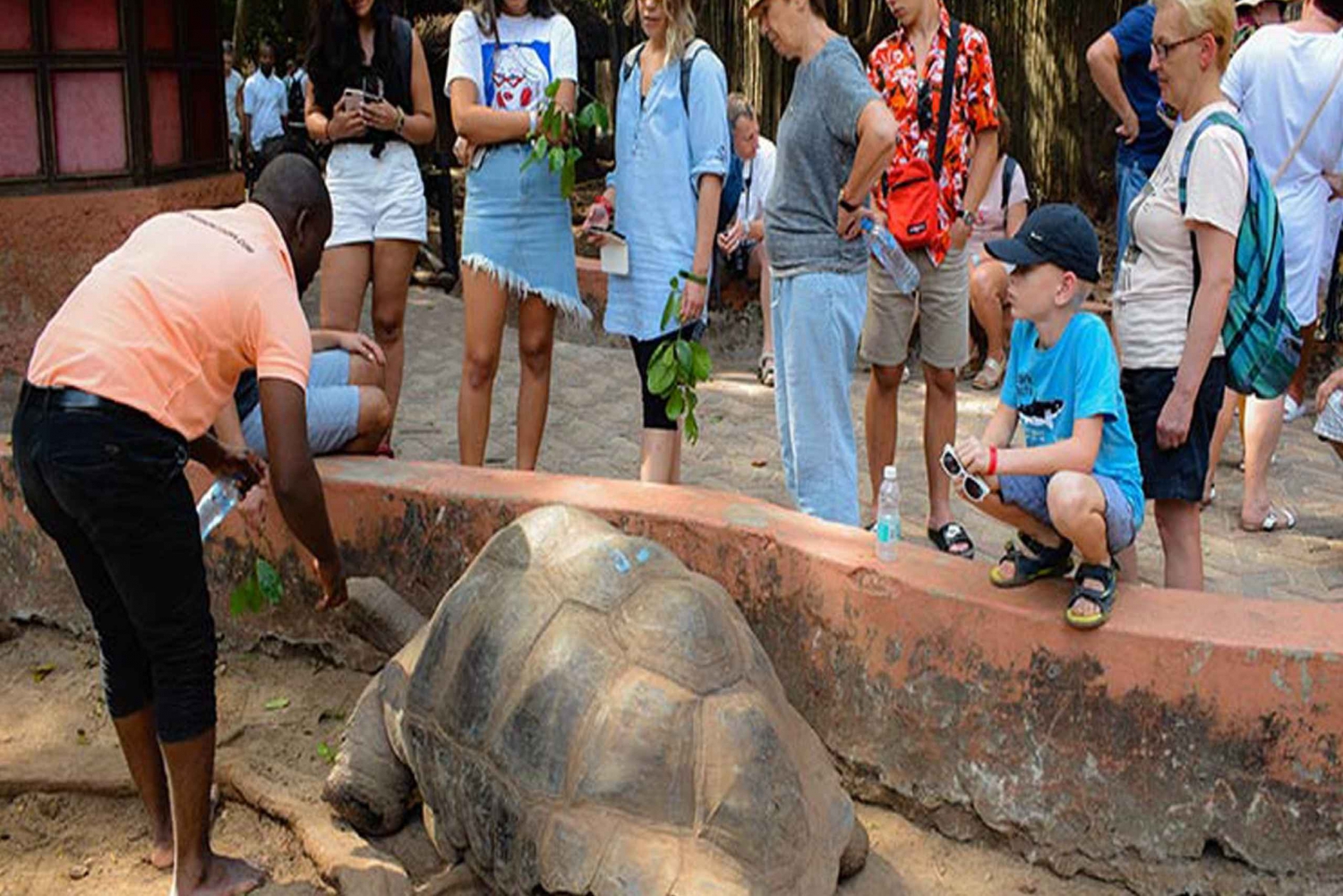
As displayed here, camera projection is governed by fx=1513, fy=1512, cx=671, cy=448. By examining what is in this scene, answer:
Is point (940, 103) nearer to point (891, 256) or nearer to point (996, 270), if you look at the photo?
point (891, 256)

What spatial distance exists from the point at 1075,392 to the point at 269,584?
242cm

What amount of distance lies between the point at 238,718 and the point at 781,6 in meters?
2.78

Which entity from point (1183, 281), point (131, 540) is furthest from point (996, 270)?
point (131, 540)

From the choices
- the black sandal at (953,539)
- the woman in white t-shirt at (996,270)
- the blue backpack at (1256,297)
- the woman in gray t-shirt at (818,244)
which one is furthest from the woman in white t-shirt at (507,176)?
the woman in white t-shirt at (996,270)

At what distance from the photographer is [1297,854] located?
3.58 metres

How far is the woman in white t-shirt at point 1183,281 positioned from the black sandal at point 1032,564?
23.3 inches

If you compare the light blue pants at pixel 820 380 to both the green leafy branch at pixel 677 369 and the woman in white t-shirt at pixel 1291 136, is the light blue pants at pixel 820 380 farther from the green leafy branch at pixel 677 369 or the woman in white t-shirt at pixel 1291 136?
the woman in white t-shirt at pixel 1291 136

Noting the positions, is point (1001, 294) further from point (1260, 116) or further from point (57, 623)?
point (57, 623)

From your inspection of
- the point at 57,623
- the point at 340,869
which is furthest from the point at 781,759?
the point at 57,623

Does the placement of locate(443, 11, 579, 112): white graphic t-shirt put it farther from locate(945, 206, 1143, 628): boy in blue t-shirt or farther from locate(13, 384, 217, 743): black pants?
locate(13, 384, 217, 743): black pants

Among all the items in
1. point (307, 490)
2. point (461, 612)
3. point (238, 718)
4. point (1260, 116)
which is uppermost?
point (1260, 116)

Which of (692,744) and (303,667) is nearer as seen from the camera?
(692,744)

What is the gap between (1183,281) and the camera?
164 inches

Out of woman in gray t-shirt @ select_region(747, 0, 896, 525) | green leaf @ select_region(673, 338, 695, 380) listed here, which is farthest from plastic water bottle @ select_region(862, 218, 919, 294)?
green leaf @ select_region(673, 338, 695, 380)
